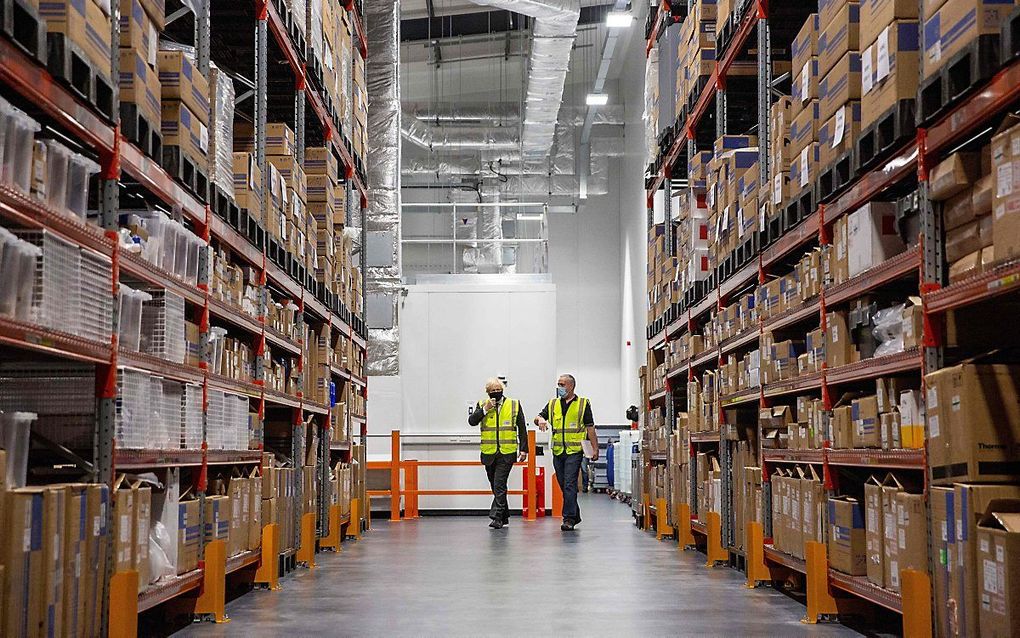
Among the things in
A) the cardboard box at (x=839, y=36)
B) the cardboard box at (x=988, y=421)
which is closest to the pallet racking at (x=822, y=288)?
the cardboard box at (x=988, y=421)

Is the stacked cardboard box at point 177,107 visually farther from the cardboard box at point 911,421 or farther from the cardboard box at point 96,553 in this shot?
the cardboard box at point 911,421

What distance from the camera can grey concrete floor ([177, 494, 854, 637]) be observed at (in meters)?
5.97

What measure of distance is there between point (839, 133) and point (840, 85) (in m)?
0.26

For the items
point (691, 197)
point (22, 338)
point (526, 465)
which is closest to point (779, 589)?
point (691, 197)

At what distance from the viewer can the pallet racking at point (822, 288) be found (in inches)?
175

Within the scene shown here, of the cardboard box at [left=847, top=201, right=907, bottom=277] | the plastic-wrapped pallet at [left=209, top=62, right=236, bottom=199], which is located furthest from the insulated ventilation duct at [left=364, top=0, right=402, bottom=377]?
the cardboard box at [left=847, top=201, right=907, bottom=277]

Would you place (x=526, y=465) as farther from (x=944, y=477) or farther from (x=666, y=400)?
(x=944, y=477)

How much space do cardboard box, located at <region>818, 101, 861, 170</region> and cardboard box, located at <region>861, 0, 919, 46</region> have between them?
0.38m

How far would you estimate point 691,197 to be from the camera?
1038 cm

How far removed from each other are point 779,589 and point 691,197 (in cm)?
407

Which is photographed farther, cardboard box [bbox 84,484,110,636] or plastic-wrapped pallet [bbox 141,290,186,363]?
plastic-wrapped pallet [bbox 141,290,186,363]

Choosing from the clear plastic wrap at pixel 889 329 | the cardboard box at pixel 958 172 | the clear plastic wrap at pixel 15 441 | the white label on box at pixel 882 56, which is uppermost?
the white label on box at pixel 882 56

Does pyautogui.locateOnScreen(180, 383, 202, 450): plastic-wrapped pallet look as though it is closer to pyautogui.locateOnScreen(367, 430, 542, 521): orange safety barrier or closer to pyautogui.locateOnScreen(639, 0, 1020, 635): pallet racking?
pyautogui.locateOnScreen(639, 0, 1020, 635): pallet racking

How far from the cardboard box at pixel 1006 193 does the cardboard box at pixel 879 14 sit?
134 centimetres
